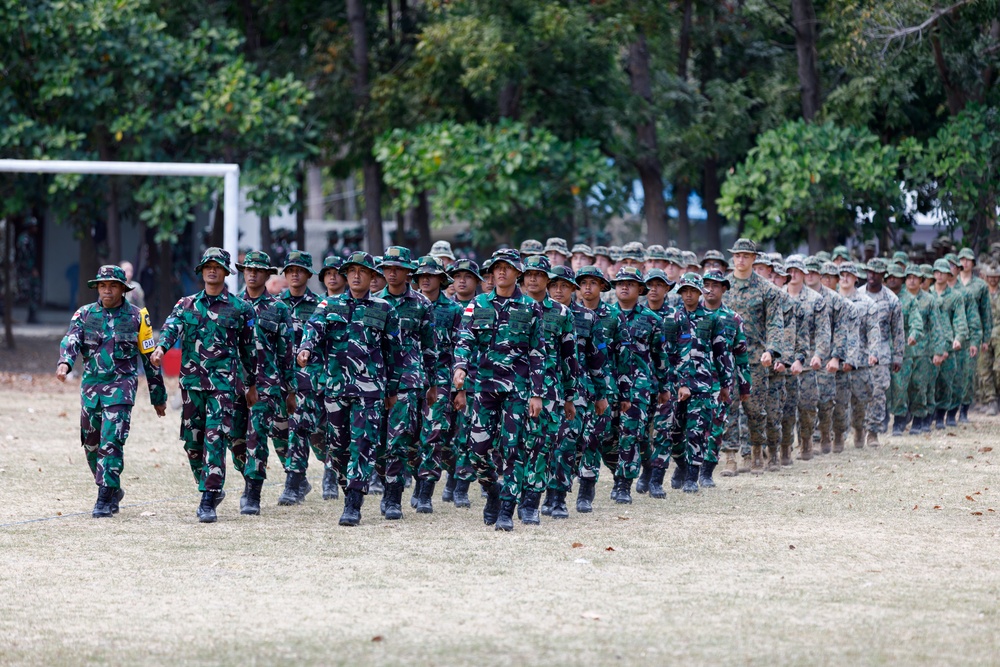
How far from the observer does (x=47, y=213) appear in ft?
115

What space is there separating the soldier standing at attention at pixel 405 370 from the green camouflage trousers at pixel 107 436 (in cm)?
191

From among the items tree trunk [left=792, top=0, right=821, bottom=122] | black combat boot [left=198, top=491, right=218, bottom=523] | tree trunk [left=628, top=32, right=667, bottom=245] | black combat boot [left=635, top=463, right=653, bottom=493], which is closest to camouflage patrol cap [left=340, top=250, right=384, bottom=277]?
black combat boot [left=198, top=491, right=218, bottom=523]

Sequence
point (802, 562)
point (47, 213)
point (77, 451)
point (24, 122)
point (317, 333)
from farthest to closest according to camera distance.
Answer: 1. point (47, 213)
2. point (24, 122)
3. point (77, 451)
4. point (317, 333)
5. point (802, 562)

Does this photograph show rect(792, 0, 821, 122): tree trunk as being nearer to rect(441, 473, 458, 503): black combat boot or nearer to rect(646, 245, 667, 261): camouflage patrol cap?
rect(646, 245, 667, 261): camouflage patrol cap

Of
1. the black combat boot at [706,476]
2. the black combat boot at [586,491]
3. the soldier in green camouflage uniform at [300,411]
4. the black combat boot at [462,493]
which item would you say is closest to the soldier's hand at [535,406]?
the black combat boot at [586,491]

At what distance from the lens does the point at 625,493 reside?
12.3m

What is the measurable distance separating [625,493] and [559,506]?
3.38 feet

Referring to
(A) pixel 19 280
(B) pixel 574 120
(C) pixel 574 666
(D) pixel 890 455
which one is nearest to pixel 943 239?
(B) pixel 574 120

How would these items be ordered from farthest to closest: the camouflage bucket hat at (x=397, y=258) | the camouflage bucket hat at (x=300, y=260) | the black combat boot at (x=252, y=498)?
the camouflage bucket hat at (x=300, y=260) < the black combat boot at (x=252, y=498) < the camouflage bucket hat at (x=397, y=258)

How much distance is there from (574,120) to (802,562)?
1557 centimetres

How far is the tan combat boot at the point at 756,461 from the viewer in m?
14.4

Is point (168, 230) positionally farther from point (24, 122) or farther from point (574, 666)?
point (574, 666)

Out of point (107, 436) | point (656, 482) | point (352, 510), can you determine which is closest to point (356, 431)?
point (352, 510)

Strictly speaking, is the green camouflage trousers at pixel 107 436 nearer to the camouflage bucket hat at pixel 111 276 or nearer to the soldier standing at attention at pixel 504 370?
the camouflage bucket hat at pixel 111 276
